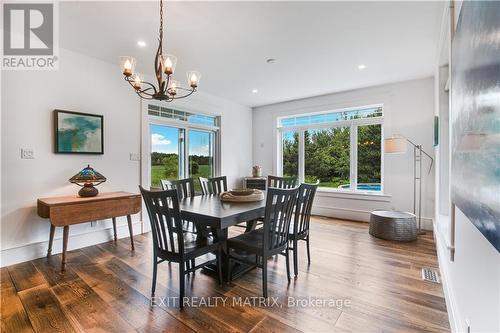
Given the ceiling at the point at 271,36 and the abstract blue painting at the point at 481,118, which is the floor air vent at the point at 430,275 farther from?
the ceiling at the point at 271,36

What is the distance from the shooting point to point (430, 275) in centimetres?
250

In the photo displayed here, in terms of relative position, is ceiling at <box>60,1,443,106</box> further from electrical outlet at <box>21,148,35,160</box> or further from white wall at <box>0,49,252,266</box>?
electrical outlet at <box>21,148,35,160</box>

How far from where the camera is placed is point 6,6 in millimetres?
2363

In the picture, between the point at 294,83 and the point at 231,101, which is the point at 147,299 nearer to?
the point at 294,83

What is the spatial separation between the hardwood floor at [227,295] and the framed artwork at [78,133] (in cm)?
141

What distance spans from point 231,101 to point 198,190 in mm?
2333

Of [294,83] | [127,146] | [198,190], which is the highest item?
[294,83]

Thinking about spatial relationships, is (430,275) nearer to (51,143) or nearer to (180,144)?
(180,144)

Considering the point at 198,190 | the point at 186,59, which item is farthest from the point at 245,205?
the point at 198,190

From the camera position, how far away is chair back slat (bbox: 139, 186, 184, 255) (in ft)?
6.52

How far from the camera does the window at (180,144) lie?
14.2ft

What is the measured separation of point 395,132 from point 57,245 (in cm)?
568

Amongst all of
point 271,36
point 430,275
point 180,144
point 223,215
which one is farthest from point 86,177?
point 430,275

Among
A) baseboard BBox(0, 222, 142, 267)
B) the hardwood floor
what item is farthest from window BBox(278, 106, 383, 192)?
baseboard BBox(0, 222, 142, 267)
